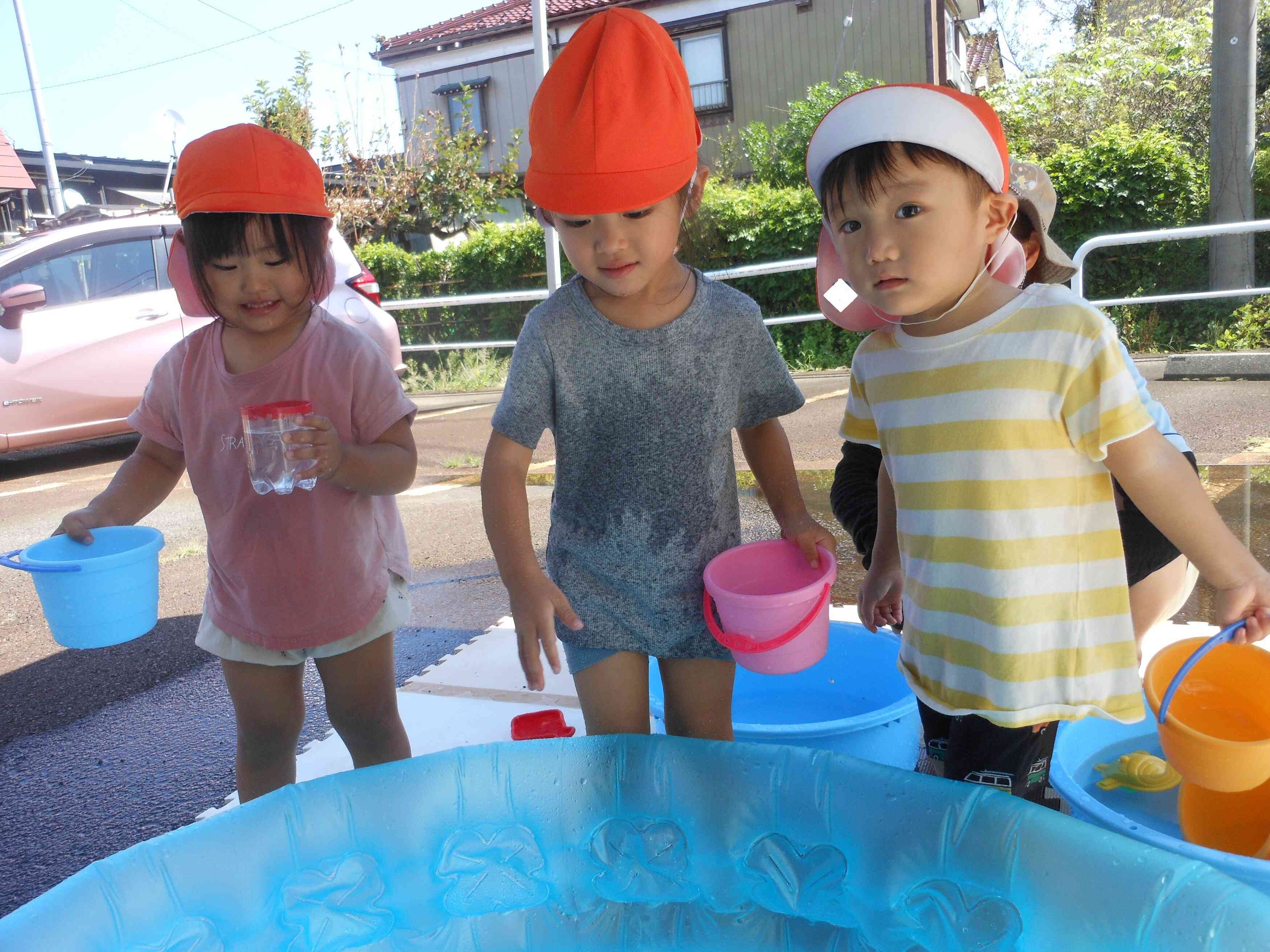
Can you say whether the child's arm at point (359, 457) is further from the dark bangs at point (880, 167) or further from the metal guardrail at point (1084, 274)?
the metal guardrail at point (1084, 274)

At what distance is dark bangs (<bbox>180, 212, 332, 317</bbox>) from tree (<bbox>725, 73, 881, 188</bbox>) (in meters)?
12.7

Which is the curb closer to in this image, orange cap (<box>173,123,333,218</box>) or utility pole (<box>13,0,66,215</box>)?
orange cap (<box>173,123,333,218</box>)

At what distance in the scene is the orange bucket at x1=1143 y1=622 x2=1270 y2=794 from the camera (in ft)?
4.59

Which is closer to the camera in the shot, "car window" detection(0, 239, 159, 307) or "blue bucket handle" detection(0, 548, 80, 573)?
"blue bucket handle" detection(0, 548, 80, 573)

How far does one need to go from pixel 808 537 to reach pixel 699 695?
352 millimetres

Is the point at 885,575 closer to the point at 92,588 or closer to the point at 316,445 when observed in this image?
the point at 316,445

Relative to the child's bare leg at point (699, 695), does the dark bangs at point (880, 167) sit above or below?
above

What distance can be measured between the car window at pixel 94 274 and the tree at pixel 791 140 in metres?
9.15

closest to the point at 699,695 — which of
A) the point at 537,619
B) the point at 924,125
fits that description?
the point at 537,619

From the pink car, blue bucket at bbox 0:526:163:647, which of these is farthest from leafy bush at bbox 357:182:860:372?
blue bucket at bbox 0:526:163:647

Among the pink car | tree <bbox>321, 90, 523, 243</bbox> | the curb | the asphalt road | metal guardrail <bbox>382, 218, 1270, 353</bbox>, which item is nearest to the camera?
the asphalt road

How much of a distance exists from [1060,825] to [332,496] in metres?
1.33

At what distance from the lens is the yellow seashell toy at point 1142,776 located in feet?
6.91

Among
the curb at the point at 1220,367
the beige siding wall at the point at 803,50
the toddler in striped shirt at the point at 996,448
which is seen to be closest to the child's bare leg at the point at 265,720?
the toddler in striped shirt at the point at 996,448
